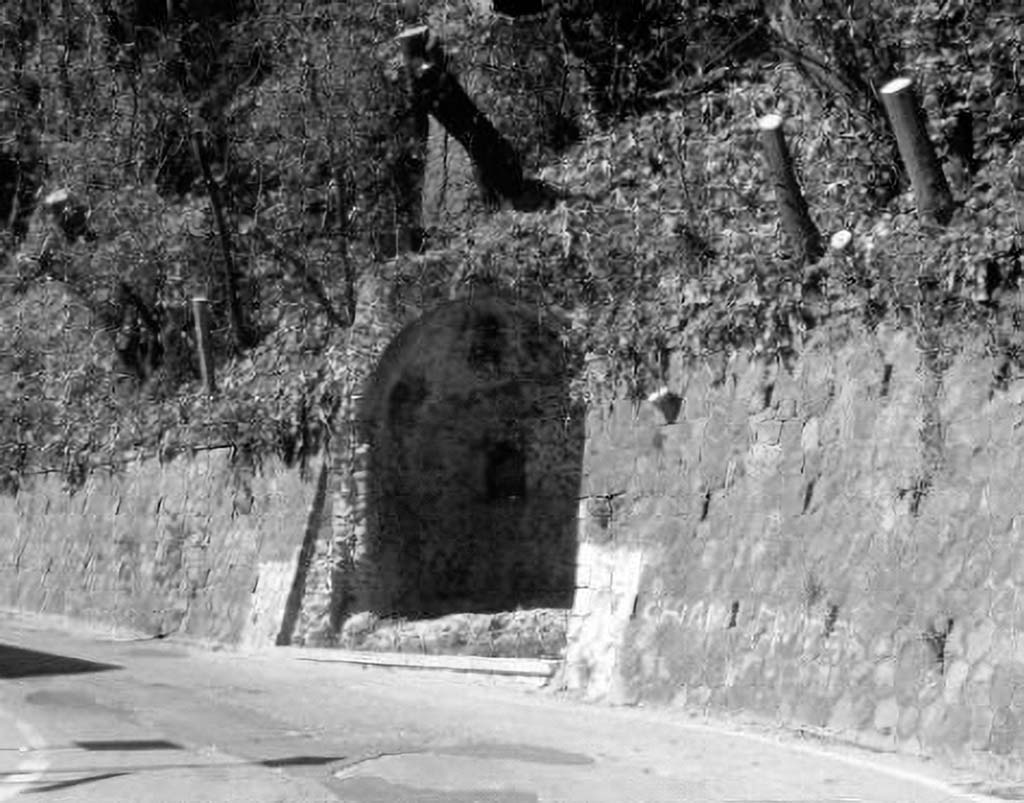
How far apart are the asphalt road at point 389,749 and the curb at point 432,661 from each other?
122 millimetres

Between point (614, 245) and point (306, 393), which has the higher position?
point (614, 245)

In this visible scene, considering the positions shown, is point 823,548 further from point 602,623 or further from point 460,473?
point 460,473

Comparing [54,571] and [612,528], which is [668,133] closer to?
[612,528]

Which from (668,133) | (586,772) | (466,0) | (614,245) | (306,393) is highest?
(466,0)

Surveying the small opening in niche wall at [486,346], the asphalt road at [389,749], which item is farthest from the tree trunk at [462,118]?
the asphalt road at [389,749]

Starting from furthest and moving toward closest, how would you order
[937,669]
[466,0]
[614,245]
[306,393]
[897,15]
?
[466,0]
[306,393]
[614,245]
[897,15]
[937,669]

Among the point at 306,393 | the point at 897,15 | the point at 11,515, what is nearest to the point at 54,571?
the point at 11,515

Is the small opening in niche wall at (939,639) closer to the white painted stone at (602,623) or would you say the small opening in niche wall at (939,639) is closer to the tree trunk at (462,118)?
the white painted stone at (602,623)

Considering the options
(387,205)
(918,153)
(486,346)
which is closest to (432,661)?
(486,346)

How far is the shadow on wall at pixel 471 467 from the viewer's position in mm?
16062

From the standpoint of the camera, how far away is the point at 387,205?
18750 mm

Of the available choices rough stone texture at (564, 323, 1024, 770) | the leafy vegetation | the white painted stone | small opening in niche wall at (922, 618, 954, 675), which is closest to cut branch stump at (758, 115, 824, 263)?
the leafy vegetation

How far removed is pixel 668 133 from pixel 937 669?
6.90 metres

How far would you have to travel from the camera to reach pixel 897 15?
1209cm
